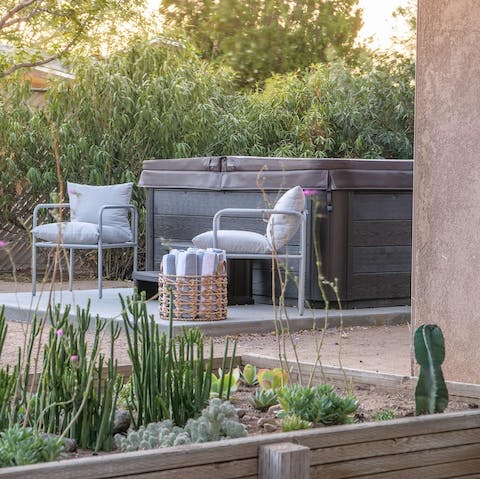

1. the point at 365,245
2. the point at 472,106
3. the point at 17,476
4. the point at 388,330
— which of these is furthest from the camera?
the point at 365,245

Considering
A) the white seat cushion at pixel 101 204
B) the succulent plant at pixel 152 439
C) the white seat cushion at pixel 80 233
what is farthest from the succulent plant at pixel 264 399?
the white seat cushion at pixel 101 204

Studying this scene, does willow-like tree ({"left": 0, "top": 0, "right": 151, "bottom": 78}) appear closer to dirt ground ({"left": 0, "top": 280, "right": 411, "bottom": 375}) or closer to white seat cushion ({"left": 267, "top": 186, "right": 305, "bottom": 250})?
dirt ground ({"left": 0, "top": 280, "right": 411, "bottom": 375})

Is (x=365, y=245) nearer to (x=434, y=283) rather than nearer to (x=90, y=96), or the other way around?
(x=434, y=283)

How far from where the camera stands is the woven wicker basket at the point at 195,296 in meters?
5.99

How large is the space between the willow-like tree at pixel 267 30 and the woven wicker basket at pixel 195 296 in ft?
83.3

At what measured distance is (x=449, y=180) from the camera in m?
3.68

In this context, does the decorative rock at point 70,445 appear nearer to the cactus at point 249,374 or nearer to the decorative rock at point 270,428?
the decorative rock at point 270,428

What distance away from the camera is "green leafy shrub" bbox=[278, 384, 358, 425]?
269 cm

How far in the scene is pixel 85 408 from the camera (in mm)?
2582

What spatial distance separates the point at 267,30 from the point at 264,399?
30343 millimetres

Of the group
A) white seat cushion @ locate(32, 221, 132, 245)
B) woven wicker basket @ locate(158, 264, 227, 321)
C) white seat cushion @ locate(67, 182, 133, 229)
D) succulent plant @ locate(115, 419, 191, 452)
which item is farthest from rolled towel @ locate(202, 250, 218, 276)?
succulent plant @ locate(115, 419, 191, 452)

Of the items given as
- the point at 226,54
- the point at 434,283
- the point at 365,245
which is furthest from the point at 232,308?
the point at 226,54

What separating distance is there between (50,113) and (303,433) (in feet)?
28.6

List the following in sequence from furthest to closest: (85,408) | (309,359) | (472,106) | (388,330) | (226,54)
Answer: (226,54) → (388,330) → (309,359) → (472,106) → (85,408)
